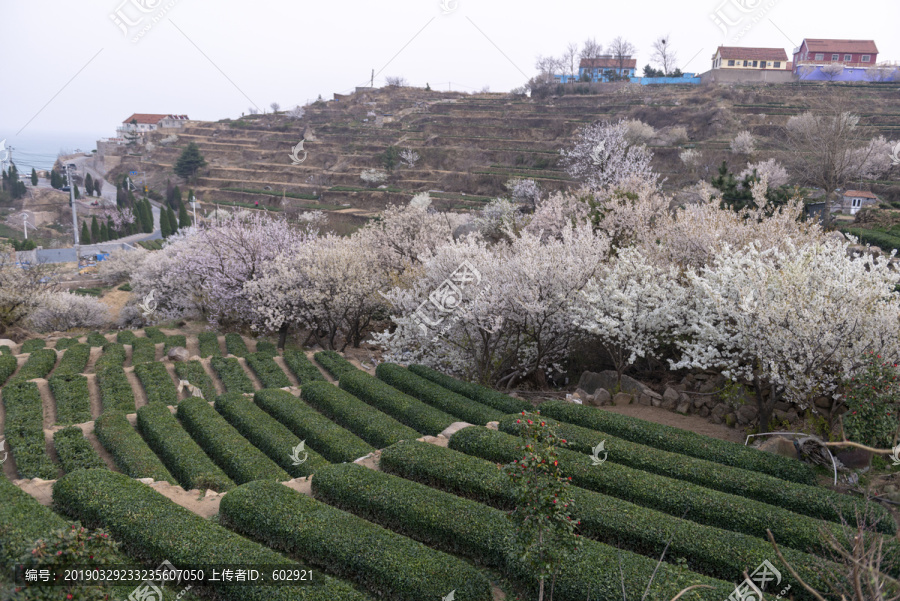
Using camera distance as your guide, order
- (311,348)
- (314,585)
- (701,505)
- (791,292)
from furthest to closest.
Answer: (311,348) < (791,292) < (701,505) < (314,585)

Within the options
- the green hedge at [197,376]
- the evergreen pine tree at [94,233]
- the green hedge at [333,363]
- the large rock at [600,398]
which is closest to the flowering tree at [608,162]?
the large rock at [600,398]

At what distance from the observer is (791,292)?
41.5ft

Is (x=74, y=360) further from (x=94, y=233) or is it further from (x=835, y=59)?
(x=835, y=59)

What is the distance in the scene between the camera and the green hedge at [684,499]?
951 cm

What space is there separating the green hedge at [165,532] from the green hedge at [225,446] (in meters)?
2.22

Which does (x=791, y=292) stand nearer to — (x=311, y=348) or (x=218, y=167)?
(x=311, y=348)

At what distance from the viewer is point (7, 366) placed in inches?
758

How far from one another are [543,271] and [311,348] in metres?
12.4

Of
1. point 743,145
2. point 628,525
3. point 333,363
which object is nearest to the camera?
point 628,525

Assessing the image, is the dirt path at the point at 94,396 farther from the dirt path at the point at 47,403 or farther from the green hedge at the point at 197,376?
the green hedge at the point at 197,376

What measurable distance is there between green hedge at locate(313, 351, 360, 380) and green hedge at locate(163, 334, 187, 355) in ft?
21.6

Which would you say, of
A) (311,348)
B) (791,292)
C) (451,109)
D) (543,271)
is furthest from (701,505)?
(451,109)

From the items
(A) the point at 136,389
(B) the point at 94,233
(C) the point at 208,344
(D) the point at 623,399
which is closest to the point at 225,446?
(A) the point at 136,389

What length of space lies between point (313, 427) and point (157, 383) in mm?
7284
